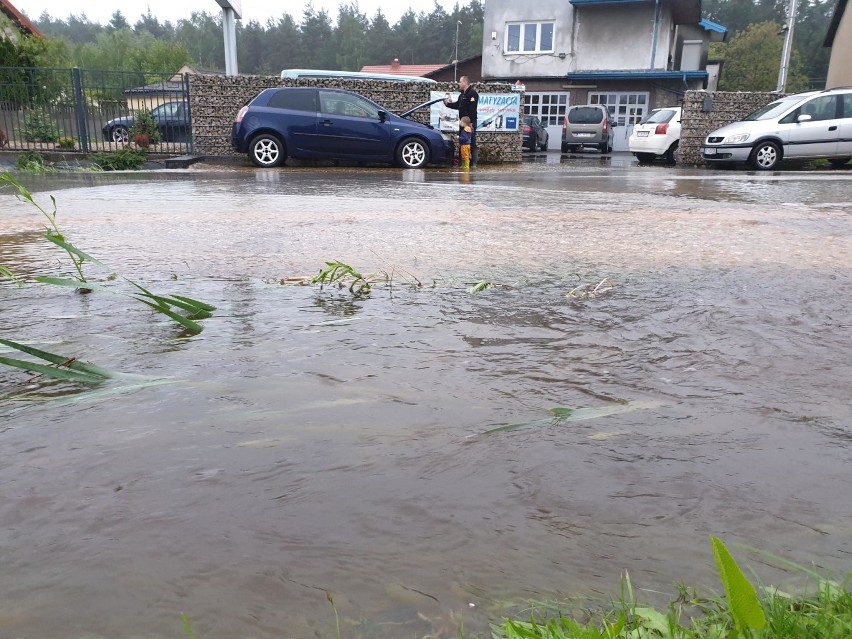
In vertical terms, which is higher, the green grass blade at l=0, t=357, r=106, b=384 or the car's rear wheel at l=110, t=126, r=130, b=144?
the car's rear wheel at l=110, t=126, r=130, b=144

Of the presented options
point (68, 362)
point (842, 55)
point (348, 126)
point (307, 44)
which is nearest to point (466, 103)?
point (348, 126)

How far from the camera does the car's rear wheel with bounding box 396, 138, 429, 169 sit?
48.3 feet

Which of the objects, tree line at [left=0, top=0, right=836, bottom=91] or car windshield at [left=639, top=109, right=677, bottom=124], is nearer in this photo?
car windshield at [left=639, top=109, right=677, bottom=124]

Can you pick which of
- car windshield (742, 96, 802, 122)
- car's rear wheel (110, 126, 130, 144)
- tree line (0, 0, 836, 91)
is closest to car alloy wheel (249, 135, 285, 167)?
car's rear wheel (110, 126, 130, 144)

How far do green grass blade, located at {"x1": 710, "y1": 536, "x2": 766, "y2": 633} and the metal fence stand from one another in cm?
1790

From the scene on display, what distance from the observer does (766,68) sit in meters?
60.8

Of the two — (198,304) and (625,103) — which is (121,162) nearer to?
(198,304)

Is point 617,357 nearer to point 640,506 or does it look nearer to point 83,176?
point 640,506

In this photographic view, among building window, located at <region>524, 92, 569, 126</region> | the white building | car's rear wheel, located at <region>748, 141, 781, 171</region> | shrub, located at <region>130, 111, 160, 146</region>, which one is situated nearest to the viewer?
car's rear wheel, located at <region>748, 141, 781, 171</region>

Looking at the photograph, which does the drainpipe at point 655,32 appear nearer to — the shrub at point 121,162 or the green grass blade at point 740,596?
the shrub at point 121,162

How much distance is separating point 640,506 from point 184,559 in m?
0.98

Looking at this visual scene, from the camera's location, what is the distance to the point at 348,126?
14.2 metres

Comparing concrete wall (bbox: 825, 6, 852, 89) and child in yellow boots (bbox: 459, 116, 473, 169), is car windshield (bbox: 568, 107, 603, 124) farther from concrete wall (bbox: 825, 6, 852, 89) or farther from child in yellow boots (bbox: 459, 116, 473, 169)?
child in yellow boots (bbox: 459, 116, 473, 169)

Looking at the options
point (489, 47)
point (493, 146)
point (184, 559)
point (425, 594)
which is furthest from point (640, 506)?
point (489, 47)
